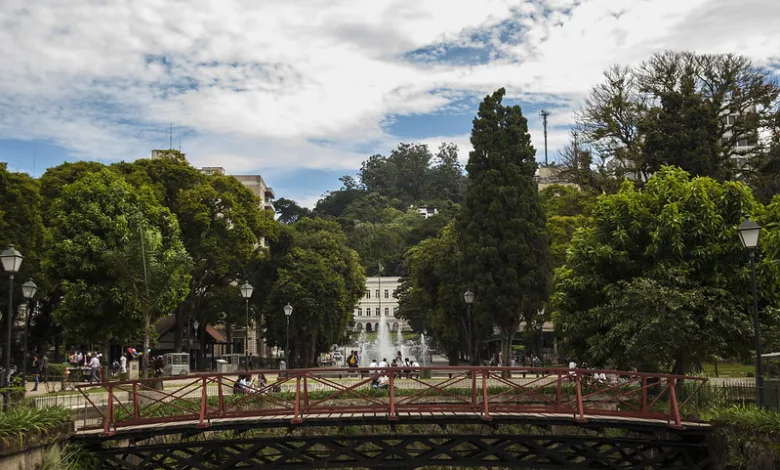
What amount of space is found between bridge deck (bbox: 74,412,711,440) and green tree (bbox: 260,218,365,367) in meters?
34.2

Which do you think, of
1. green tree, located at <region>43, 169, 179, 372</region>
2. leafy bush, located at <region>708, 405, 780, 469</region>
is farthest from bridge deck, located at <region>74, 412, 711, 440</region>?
green tree, located at <region>43, 169, 179, 372</region>

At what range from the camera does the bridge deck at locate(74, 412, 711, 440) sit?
1791 centimetres

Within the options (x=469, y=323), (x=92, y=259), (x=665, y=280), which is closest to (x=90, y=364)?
(x=92, y=259)

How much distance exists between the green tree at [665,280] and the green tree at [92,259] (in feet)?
60.6

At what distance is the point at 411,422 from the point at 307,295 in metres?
35.4

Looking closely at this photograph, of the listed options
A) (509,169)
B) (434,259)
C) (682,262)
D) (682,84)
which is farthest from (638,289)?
(434,259)

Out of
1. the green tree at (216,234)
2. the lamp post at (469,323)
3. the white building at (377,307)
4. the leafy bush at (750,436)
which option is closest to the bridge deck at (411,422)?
the leafy bush at (750,436)

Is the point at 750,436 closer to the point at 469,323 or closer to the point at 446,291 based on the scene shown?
the point at 469,323

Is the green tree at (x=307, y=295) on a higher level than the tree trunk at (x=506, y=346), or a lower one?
higher

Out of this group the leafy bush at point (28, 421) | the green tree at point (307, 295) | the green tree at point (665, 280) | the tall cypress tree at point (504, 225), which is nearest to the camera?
the leafy bush at point (28, 421)

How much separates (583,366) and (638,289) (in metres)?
4.85

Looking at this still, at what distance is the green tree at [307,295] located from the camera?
5281cm

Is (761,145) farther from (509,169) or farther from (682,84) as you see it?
(509,169)

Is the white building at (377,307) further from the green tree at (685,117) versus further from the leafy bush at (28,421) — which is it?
the leafy bush at (28,421)
